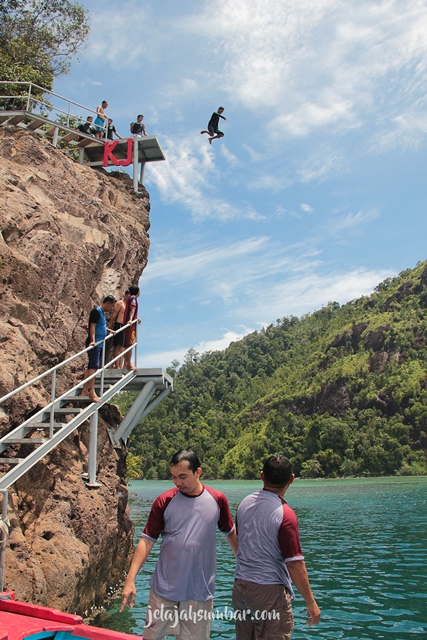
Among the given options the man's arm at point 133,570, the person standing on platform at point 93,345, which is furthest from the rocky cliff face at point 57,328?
the man's arm at point 133,570

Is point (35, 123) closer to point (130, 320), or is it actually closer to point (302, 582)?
point (130, 320)

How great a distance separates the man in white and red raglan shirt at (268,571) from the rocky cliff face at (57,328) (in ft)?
16.8

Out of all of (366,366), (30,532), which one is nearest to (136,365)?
(30,532)

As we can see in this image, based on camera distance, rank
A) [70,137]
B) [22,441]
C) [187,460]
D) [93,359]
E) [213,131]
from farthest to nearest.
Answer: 1. [70,137]
2. [213,131]
3. [93,359]
4. [22,441]
5. [187,460]

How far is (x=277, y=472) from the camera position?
4.38 m

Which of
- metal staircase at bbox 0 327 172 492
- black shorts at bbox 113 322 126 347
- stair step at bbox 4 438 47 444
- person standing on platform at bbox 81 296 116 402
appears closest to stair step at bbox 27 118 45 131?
black shorts at bbox 113 322 126 347

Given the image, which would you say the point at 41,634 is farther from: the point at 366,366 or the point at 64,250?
the point at 366,366

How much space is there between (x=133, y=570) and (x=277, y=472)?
144cm

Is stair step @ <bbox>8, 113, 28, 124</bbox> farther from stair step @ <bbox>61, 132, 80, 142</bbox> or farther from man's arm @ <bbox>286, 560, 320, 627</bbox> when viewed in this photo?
man's arm @ <bbox>286, 560, 320, 627</bbox>

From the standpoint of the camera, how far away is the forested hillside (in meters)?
113

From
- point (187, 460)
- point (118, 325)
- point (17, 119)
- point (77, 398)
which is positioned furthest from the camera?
point (17, 119)

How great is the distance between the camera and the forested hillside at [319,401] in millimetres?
113000

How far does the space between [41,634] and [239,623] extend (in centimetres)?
203

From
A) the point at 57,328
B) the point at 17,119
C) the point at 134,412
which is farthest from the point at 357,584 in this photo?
the point at 17,119
